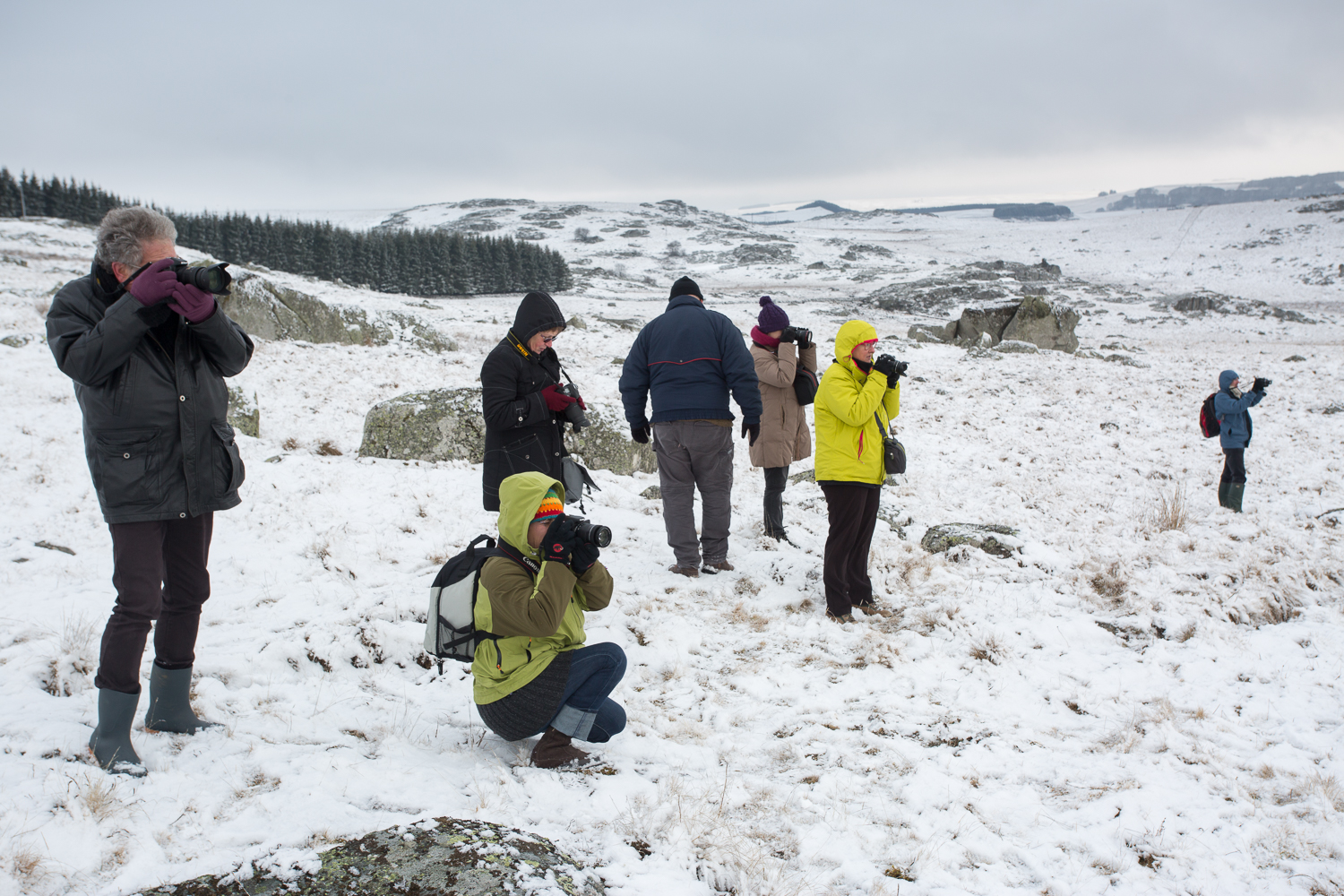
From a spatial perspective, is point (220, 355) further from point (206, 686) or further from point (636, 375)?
point (636, 375)

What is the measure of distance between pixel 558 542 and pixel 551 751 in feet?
4.04

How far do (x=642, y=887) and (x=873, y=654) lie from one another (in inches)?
123

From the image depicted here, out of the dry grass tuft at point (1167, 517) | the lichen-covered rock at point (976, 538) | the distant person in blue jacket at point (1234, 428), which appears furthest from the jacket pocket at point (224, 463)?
the distant person in blue jacket at point (1234, 428)

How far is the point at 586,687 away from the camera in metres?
3.86

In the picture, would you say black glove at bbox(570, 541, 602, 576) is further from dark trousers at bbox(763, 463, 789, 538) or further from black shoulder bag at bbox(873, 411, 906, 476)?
dark trousers at bbox(763, 463, 789, 538)

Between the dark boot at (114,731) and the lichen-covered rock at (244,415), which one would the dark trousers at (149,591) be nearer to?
the dark boot at (114,731)

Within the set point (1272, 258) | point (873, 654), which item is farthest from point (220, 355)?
point (1272, 258)

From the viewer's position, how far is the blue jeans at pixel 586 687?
12.6 feet

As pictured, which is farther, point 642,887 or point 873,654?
point 873,654

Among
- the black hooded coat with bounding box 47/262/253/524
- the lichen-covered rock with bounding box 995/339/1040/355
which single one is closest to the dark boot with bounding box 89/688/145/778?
the black hooded coat with bounding box 47/262/253/524

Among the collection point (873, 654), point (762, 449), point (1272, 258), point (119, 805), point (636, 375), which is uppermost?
point (1272, 258)

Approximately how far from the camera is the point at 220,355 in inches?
145

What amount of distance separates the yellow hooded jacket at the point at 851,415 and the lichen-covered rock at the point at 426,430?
606cm

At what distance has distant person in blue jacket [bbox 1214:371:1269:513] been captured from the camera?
989 centimetres
